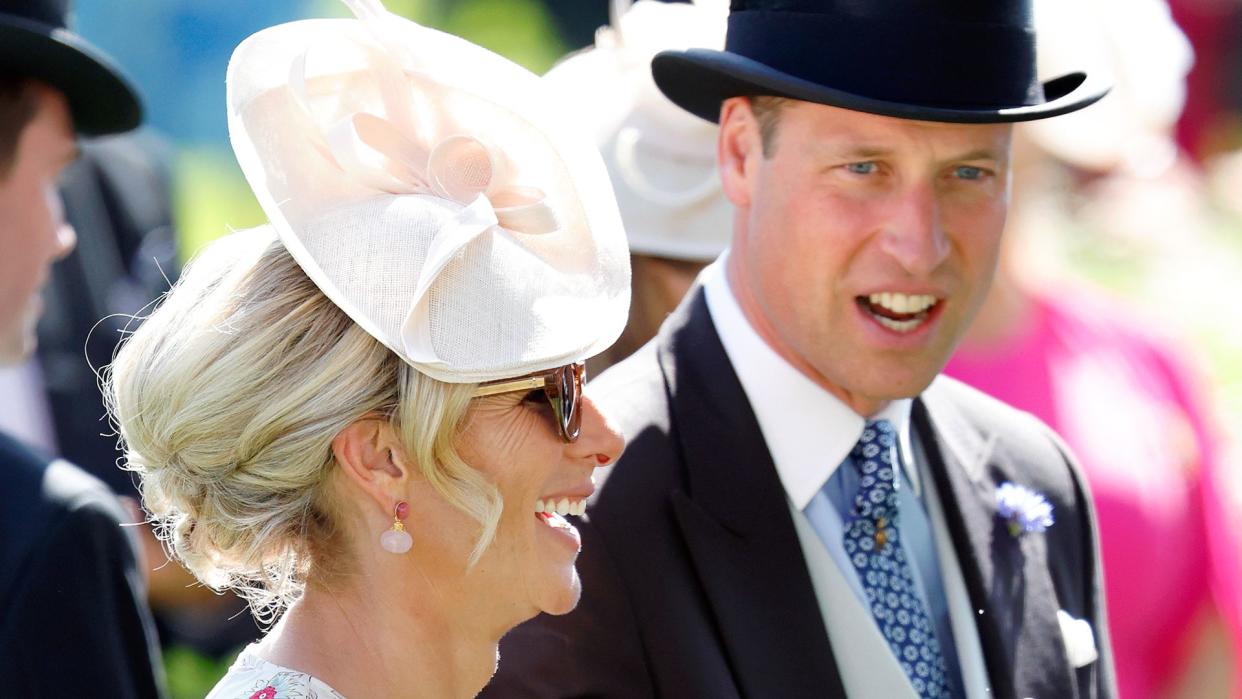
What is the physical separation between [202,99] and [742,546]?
3.17 m

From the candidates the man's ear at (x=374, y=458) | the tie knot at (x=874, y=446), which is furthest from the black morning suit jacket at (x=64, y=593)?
the tie knot at (x=874, y=446)

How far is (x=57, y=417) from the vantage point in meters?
4.48

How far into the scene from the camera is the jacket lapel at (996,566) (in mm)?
2650

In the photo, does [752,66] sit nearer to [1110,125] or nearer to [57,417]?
[1110,125]

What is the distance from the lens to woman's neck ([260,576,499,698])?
1949 mm

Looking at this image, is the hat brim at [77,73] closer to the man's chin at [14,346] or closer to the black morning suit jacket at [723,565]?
the man's chin at [14,346]

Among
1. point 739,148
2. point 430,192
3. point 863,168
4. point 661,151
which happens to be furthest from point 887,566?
point 661,151

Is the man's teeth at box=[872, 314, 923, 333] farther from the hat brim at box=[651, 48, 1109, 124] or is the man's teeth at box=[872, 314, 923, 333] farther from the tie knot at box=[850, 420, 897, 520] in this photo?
the hat brim at box=[651, 48, 1109, 124]

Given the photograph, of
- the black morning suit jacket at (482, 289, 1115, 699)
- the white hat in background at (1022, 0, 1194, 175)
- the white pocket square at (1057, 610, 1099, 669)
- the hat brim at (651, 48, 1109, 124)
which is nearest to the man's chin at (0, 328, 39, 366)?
the black morning suit jacket at (482, 289, 1115, 699)

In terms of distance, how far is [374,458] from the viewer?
6.40 feet

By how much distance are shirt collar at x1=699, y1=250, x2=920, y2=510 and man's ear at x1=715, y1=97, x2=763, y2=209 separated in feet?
0.66

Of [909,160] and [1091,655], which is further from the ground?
[909,160]

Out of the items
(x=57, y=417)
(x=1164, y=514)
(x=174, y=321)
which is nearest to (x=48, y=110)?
(x=57, y=417)

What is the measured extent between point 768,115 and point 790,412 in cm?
53
